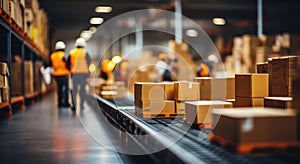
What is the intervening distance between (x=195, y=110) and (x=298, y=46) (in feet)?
30.2

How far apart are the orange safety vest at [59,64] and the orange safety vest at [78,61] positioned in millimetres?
280

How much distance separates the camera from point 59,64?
34.8ft

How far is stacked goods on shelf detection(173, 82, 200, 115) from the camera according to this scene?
5.81 metres

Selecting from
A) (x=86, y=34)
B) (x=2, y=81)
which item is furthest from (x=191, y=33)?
(x=2, y=81)

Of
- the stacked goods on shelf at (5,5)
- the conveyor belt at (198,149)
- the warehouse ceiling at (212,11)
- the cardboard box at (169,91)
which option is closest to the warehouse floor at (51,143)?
the conveyor belt at (198,149)

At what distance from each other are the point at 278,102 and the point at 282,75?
531 mm

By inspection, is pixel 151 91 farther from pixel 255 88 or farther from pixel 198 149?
pixel 198 149

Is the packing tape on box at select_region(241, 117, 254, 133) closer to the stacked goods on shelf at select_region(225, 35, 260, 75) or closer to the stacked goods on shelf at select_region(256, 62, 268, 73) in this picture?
the stacked goods on shelf at select_region(256, 62, 268, 73)

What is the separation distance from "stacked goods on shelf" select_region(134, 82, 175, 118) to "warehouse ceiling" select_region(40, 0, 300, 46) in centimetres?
872

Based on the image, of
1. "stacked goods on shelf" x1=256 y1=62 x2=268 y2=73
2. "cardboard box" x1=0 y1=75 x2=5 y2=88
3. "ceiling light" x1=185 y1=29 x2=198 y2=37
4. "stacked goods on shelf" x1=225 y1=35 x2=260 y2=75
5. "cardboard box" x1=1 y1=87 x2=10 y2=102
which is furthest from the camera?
"ceiling light" x1=185 y1=29 x2=198 y2=37

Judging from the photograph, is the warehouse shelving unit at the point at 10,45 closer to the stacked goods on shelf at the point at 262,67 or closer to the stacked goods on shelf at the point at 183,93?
the stacked goods on shelf at the point at 183,93

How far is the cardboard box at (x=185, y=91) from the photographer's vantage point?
A: 5.80 m

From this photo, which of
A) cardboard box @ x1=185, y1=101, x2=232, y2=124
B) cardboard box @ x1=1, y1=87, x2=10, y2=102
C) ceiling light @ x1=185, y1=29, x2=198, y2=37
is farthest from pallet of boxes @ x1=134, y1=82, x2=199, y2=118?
ceiling light @ x1=185, y1=29, x2=198, y2=37

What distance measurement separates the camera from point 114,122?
6953mm
